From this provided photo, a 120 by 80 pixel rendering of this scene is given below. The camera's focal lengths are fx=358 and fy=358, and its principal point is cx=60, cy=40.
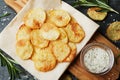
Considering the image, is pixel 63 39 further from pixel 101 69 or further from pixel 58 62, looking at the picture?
pixel 101 69

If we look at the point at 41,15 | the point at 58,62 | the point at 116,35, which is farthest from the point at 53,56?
the point at 116,35

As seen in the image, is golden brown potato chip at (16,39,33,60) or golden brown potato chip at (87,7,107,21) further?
golden brown potato chip at (87,7,107,21)

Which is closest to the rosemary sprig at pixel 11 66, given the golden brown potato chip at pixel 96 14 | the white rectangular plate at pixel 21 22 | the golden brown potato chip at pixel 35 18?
the white rectangular plate at pixel 21 22

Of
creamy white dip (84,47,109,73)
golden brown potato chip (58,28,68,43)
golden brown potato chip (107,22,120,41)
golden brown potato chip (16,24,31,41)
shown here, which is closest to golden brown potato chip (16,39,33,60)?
golden brown potato chip (16,24,31,41)

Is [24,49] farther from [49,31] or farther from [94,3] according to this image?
[94,3]

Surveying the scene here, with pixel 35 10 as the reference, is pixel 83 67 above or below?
below

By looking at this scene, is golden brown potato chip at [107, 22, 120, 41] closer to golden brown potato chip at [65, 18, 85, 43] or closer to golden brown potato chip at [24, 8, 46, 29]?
golden brown potato chip at [65, 18, 85, 43]

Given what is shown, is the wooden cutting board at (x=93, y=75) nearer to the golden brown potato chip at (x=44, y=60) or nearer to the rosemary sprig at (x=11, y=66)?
the golden brown potato chip at (x=44, y=60)

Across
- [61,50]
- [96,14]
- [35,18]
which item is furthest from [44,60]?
[96,14]
